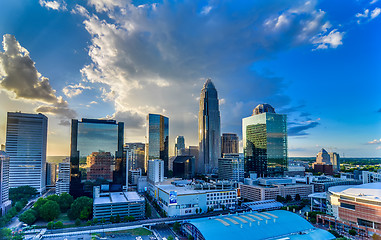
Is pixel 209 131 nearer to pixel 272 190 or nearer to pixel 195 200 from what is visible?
pixel 272 190

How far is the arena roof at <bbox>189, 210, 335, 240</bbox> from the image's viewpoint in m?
13.9

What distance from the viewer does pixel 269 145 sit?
44.3 metres

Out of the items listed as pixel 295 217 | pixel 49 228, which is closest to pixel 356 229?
pixel 295 217

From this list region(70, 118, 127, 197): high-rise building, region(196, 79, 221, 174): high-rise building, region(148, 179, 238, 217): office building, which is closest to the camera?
region(148, 179, 238, 217): office building

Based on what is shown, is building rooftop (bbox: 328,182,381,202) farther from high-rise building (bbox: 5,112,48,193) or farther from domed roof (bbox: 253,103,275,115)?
high-rise building (bbox: 5,112,48,193)

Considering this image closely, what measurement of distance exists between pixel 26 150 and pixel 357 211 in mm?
35818

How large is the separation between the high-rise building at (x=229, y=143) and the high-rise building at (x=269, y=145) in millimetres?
19263

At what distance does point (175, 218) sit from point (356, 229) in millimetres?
13200

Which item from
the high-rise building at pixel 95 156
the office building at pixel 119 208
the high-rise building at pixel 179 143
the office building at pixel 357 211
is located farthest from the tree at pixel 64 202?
the high-rise building at pixel 179 143

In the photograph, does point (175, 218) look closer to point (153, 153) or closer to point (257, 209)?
point (257, 209)

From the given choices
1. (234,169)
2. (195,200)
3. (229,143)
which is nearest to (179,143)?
(229,143)

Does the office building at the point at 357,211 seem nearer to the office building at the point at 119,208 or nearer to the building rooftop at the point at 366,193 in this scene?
the building rooftop at the point at 366,193

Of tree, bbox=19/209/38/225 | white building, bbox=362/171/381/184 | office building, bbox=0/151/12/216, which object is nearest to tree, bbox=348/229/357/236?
white building, bbox=362/171/381/184

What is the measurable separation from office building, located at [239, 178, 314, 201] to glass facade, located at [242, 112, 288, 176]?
1084 cm
